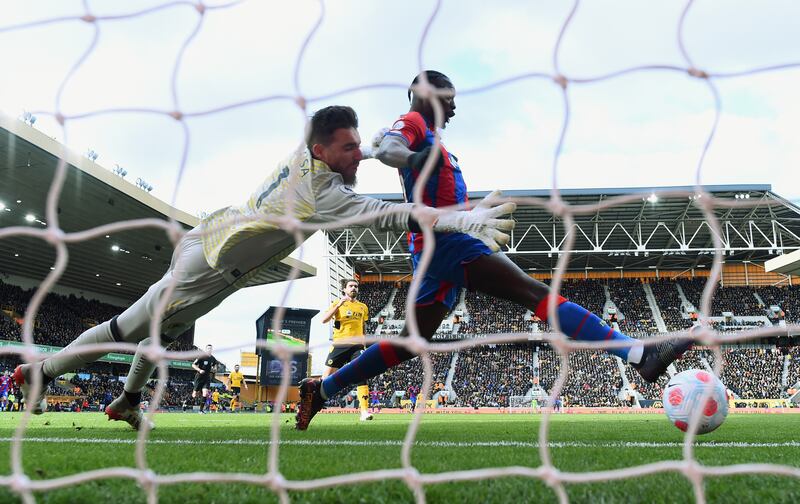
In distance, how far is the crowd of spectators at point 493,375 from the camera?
29.9 meters

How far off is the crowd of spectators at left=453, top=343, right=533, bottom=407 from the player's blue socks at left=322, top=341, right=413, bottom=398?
1000 inches

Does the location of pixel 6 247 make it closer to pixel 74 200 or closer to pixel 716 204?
pixel 74 200

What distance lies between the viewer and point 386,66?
8.54 ft

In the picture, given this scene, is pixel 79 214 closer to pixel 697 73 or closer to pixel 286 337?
pixel 286 337

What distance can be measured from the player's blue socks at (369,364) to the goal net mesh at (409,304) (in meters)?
1.53

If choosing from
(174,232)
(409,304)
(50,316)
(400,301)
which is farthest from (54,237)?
(400,301)

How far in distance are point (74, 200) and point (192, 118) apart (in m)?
21.0

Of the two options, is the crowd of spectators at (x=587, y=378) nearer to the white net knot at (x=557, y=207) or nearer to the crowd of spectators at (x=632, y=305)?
the crowd of spectators at (x=632, y=305)

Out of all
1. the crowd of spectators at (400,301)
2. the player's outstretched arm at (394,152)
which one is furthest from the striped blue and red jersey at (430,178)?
the crowd of spectators at (400,301)

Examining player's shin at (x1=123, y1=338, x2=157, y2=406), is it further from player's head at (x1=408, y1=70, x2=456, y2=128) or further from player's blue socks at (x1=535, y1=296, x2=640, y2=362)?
player's blue socks at (x1=535, y1=296, x2=640, y2=362)

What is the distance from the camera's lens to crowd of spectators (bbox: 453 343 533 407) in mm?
29859

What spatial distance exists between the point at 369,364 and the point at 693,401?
199 centimetres

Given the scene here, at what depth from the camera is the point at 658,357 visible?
3.12 meters

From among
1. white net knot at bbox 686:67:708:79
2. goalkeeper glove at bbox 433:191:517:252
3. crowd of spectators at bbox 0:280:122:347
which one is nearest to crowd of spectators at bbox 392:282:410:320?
crowd of spectators at bbox 0:280:122:347
